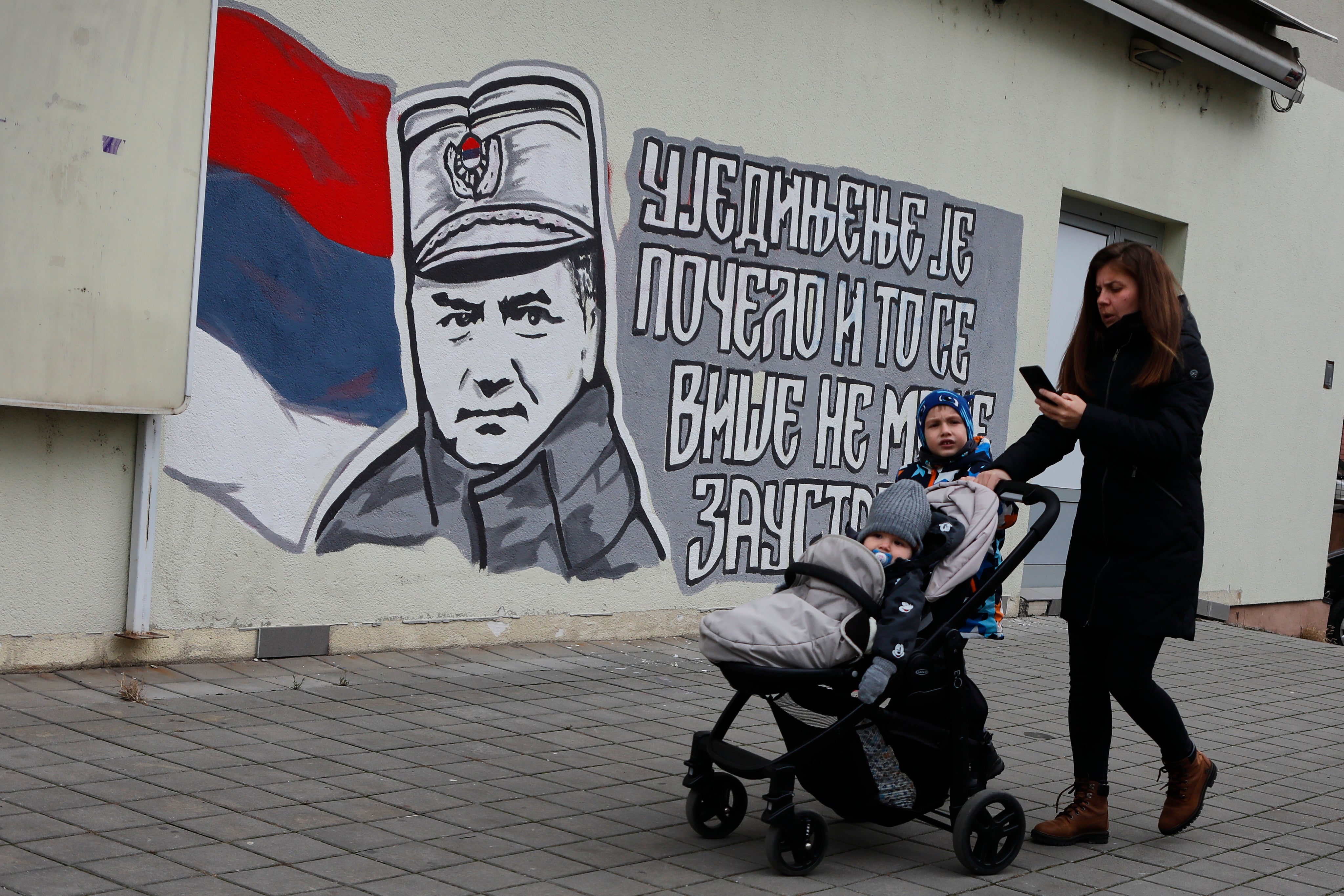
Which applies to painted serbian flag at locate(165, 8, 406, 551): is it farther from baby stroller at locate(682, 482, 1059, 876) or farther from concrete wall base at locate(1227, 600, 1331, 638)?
concrete wall base at locate(1227, 600, 1331, 638)

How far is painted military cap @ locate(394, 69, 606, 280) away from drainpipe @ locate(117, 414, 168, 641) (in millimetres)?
1607

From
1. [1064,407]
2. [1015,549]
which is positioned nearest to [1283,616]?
[1064,407]

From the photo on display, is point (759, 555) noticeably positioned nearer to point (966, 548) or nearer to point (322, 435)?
point (322, 435)

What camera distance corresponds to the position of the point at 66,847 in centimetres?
380

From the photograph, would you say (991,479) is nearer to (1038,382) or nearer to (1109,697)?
(1038,382)

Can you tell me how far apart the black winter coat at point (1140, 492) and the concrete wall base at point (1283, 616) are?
856 cm

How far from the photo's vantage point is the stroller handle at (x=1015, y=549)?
4223mm

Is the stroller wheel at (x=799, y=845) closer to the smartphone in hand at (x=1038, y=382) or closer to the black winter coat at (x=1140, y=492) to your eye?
the black winter coat at (x=1140, y=492)

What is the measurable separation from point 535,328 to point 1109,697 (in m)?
3.86

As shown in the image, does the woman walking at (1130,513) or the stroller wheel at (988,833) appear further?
the woman walking at (1130,513)

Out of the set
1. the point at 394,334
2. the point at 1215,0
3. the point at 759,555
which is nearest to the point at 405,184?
the point at 394,334

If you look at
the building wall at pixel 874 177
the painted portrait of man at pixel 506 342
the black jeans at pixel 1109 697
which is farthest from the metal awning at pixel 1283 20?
the black jeans at pixel 1109 697

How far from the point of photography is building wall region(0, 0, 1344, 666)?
6.24m

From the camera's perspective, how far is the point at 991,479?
183 inches
